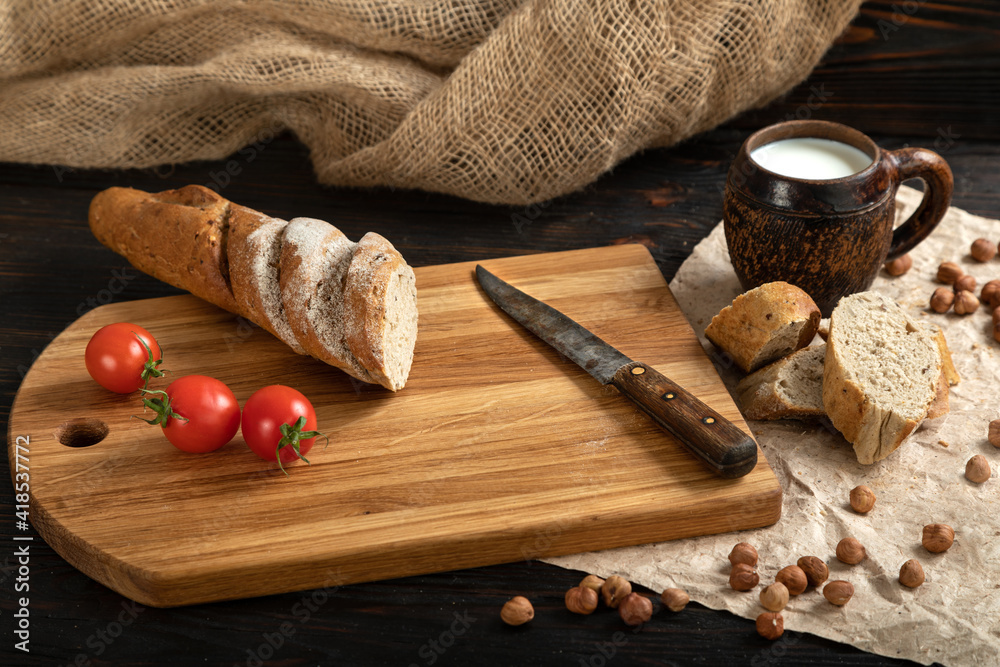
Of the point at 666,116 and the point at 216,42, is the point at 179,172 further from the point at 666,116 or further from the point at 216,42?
the point at 666,116

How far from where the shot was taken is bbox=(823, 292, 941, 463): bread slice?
2473 millimetres

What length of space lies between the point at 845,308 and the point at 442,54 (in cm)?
220

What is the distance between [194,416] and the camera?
96.4 inches

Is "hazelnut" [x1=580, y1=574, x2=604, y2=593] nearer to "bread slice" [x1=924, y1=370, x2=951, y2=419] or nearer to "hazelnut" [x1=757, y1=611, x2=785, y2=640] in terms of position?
"hazelnut" [x1=757, y1=611, x2=785, y2=640]

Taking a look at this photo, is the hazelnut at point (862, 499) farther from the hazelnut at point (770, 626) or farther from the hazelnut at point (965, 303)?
the hazelnut at point (965, 303)

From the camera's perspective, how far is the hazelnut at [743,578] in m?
2.23

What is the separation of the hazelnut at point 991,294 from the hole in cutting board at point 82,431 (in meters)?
3.18

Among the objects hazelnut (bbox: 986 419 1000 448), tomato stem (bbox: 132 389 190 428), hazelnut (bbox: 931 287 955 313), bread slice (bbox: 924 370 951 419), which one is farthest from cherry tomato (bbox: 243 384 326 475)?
hazelnut (bbox: 931 287 955 313)

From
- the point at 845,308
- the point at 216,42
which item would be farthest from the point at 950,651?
the point at 216,42

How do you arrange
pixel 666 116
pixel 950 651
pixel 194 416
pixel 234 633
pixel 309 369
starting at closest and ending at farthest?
pixel 950 651
pixel 234 633
pixel 194 416
pixel 309 369
pixel 666 116

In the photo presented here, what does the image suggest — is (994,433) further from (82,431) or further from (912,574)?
(82,431)

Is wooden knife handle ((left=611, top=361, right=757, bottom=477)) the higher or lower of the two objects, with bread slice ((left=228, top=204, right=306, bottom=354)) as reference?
lower

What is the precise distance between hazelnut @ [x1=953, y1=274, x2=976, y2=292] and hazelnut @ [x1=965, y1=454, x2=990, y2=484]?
0.93 metres

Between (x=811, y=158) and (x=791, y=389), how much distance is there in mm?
839
